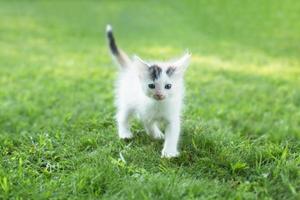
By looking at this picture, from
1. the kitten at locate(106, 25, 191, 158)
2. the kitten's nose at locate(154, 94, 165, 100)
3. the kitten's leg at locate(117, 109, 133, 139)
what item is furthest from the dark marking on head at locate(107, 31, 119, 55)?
the kitten's nose at locate(154, 94, 165, 100)

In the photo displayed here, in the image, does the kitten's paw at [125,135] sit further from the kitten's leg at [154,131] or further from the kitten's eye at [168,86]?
the kitten's eye at [168,86]

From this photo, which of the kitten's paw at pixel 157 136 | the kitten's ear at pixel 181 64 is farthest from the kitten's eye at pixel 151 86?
the kitten's paw at pixel 157 136

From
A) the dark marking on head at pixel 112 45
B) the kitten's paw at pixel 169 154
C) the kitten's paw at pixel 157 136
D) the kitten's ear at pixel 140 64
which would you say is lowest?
the kitten's paw at pixel 169 154

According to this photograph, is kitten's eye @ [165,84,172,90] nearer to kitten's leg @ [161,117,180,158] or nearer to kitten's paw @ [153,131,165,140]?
kitten's leg @ [161,117,180,158]

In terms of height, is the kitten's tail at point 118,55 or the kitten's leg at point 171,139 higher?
the kitten's tail at point 118,55

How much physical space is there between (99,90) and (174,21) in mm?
9326

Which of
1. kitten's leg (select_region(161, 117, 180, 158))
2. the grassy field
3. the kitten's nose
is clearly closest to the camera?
the grassy field

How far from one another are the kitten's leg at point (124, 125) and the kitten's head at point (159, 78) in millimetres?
596

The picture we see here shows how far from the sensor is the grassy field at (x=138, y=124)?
13.8 feet

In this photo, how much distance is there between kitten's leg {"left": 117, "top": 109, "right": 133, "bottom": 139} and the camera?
17.3 feet

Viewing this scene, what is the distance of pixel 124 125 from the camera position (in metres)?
5.30

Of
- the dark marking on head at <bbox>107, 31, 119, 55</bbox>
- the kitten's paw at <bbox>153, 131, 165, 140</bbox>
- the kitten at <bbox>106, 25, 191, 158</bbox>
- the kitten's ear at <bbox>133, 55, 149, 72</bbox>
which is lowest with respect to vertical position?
the kitten's paw at <bbox>153, 131, 165, 140</bbox>

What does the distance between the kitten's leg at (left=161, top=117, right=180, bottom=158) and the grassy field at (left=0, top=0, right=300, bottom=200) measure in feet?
0.30

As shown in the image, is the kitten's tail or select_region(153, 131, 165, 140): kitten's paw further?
the kitten's tail
